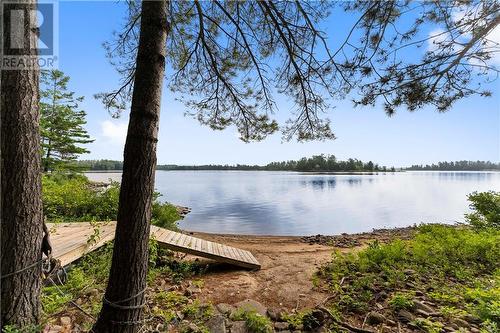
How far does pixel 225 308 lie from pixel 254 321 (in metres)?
0.54

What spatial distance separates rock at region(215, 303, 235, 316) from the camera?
303 cm

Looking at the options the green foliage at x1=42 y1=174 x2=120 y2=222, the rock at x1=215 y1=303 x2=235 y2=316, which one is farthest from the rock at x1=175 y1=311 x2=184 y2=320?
the green foliage at x1=42 y1=174 x2=120 y2=222

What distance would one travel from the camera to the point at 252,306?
10.5ft

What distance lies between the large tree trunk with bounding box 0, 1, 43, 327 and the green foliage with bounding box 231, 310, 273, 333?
1.84 metres

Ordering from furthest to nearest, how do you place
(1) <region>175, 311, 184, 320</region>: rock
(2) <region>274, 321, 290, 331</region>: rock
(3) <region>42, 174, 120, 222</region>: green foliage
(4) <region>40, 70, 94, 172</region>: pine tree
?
1. (4) <region>40, 70, 94, 172</region>: pine tree
2. (3) <region>42, 174, 120, 222</region>: green foliage
3. (1) <region>175, 311, 184, 320</region>: rock
4. (2) <region>274, 321, 290, 331</region>: rock

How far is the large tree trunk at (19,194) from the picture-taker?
72.9 inches

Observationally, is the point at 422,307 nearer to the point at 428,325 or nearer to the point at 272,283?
the point at 428,325

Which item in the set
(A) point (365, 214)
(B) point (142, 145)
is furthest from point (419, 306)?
(A) point (365, 214)

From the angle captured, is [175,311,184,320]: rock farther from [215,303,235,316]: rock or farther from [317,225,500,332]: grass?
[317,225,500,332]: grass

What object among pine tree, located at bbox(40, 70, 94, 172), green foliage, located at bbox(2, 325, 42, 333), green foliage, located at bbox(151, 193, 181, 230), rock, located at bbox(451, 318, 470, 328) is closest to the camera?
green foliage, located at bbox(2, 325, 42, 333)

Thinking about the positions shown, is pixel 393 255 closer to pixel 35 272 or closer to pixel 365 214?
pixel 35 272

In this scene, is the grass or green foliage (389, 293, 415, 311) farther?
green foliage (389, 293, 415, 311)

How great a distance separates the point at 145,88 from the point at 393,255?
15.8 ft

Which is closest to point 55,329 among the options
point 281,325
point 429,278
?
point 281,325
